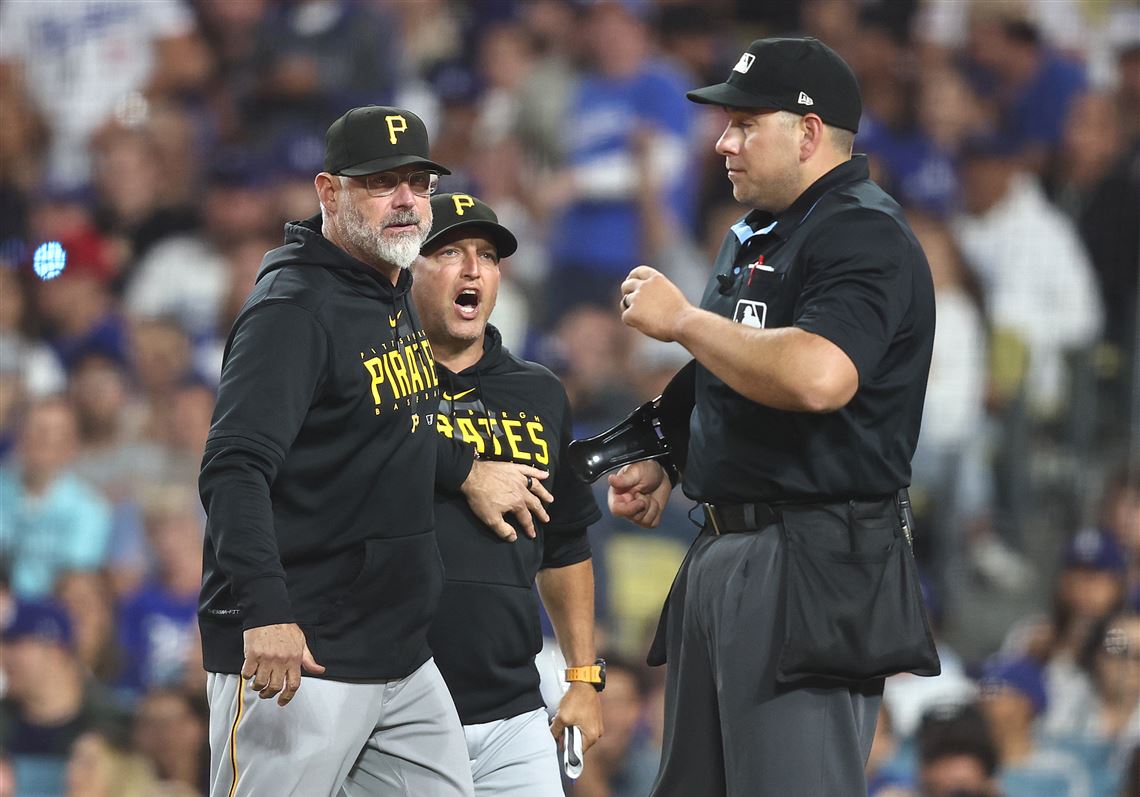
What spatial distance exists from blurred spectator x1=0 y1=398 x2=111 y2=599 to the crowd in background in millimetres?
12

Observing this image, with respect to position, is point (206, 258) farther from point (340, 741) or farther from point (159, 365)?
point (340, 741)

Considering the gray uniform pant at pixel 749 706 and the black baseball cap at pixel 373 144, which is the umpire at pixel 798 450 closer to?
the gray uniform pant at pixel 749 706

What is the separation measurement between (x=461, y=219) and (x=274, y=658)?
1164 mm

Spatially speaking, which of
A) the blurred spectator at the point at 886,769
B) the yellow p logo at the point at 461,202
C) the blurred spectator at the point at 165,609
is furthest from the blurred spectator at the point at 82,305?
the yellow p logo at the point at 461,202

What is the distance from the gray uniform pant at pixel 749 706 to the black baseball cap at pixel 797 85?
2.60 ft

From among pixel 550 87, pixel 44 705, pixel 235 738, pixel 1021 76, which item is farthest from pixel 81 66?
pixel 235 738

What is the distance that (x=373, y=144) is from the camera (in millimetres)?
3006

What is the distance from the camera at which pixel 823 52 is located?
3051 millimetres

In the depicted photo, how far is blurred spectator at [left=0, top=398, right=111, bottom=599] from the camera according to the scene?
258 inches

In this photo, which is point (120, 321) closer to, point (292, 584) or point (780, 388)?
point (292, 584)

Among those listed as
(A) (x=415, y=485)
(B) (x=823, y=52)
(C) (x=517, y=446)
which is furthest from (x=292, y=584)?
(B) (x=823, y=52)

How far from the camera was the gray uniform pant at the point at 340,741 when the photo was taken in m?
2.82

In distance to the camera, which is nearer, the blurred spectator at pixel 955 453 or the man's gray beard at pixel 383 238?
the man's gray beard at pixel 383 238

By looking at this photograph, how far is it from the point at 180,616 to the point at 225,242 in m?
1.88
